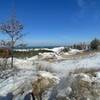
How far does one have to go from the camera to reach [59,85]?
26.6 feet

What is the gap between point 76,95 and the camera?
288 inches

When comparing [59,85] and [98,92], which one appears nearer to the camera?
[98,92]

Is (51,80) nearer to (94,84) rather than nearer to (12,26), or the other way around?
(94,84)

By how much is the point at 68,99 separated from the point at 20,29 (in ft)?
34.0

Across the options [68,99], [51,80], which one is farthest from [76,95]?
[51,80]

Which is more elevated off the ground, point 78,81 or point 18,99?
point 78,81

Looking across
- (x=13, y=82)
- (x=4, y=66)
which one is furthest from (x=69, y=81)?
(x=4, y=66)

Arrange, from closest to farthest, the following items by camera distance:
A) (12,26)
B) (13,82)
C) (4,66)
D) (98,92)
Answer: (98,92) < (13,82) < (4,66) < (12,26)

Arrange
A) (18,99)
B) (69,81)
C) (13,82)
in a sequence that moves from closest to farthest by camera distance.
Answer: (69,81) < (18,99) < (13,82)

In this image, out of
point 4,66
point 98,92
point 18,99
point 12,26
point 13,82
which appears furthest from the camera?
point 12,26

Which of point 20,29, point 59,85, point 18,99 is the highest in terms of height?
point 20,29

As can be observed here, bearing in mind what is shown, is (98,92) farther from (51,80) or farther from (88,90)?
(51,80)

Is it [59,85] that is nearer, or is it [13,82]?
[59,85]

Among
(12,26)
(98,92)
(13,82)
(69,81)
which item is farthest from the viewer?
(12,26)
